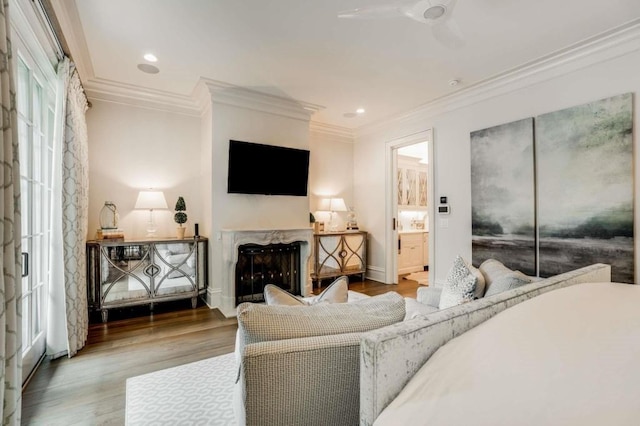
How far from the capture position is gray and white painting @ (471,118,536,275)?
133 inches

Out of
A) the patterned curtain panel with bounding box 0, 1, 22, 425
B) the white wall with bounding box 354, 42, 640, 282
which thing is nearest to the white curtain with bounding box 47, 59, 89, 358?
the patterned curtain panel with bounding box 0, 1, 22, 425

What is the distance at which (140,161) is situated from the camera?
403 centimetres

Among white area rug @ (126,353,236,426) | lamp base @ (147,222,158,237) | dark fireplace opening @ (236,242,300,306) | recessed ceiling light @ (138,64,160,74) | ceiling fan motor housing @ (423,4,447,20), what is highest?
recessed ceiling light @ (138,64,160,74)

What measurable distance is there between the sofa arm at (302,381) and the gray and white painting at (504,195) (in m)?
3.14

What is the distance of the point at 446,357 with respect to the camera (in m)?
0.95

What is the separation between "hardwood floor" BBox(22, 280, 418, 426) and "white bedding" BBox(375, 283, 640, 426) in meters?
1.90

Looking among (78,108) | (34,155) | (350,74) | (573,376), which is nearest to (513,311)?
(573,376)

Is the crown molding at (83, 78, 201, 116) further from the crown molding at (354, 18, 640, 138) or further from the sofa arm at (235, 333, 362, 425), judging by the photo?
the sofa arm at (235, 333, 362, 425)

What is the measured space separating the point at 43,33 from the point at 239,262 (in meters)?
2.78

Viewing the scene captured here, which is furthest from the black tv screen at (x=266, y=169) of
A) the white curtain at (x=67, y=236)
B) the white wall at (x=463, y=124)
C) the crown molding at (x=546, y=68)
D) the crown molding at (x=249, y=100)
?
the crown molding at (x=546, y=68)

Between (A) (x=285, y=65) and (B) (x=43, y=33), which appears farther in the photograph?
(A) (x=285, y=65)

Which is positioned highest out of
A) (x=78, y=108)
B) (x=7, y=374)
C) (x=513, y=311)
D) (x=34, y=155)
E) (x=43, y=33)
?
(x=43, y=33)

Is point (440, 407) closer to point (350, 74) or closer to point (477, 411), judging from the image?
point (477, 411)

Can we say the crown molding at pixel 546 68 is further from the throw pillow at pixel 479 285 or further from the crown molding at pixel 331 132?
the throw pillow at pixel 479 285
